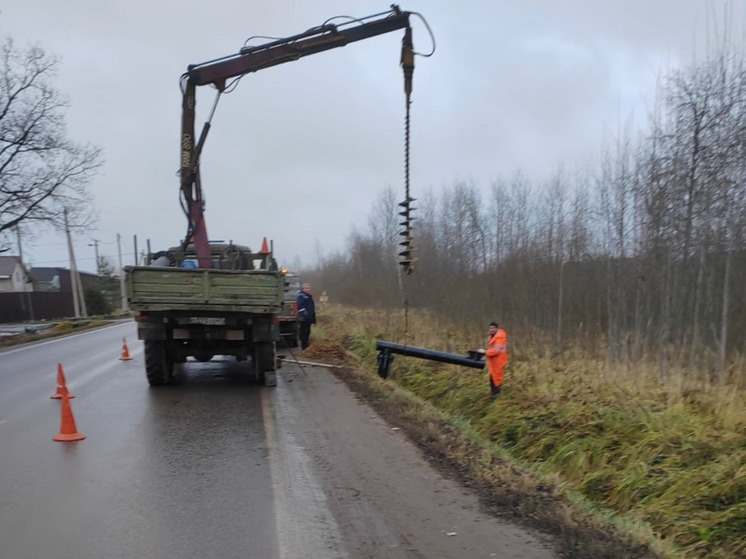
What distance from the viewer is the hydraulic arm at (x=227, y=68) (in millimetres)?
11766

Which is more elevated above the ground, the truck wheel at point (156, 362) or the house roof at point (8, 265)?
the house roof at point (8, 265)

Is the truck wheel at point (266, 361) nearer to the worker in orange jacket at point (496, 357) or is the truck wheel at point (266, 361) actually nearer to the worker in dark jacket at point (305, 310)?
the worker in orange jacket at point (496, 357)

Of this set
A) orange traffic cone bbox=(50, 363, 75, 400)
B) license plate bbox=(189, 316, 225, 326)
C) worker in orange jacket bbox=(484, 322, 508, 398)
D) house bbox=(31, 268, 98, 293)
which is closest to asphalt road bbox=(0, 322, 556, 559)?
orange traffic cone bbox=(50, 363, 75, 400)

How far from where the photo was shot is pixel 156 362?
1103 cm

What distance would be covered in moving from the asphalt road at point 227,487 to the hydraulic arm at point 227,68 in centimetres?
393

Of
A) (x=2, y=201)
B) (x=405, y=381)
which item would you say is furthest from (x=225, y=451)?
(x=2, y=201)

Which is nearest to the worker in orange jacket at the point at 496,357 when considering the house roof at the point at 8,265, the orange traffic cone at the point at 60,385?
the orange traffic cone at the point at 60,385

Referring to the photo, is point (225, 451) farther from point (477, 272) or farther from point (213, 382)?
point (477, 272)

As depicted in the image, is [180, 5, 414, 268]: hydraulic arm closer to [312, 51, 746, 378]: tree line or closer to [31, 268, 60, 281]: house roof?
[312, 51, 746, 378]: tree line

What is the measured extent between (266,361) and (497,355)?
4.26 meters

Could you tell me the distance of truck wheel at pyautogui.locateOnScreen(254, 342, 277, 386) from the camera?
1138cm

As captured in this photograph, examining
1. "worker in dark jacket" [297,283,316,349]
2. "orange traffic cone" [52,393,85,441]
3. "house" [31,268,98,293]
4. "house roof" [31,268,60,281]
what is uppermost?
"house roof" [31,268,60,281]

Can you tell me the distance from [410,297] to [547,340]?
7.89 meters

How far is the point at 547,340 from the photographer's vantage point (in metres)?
14.2
